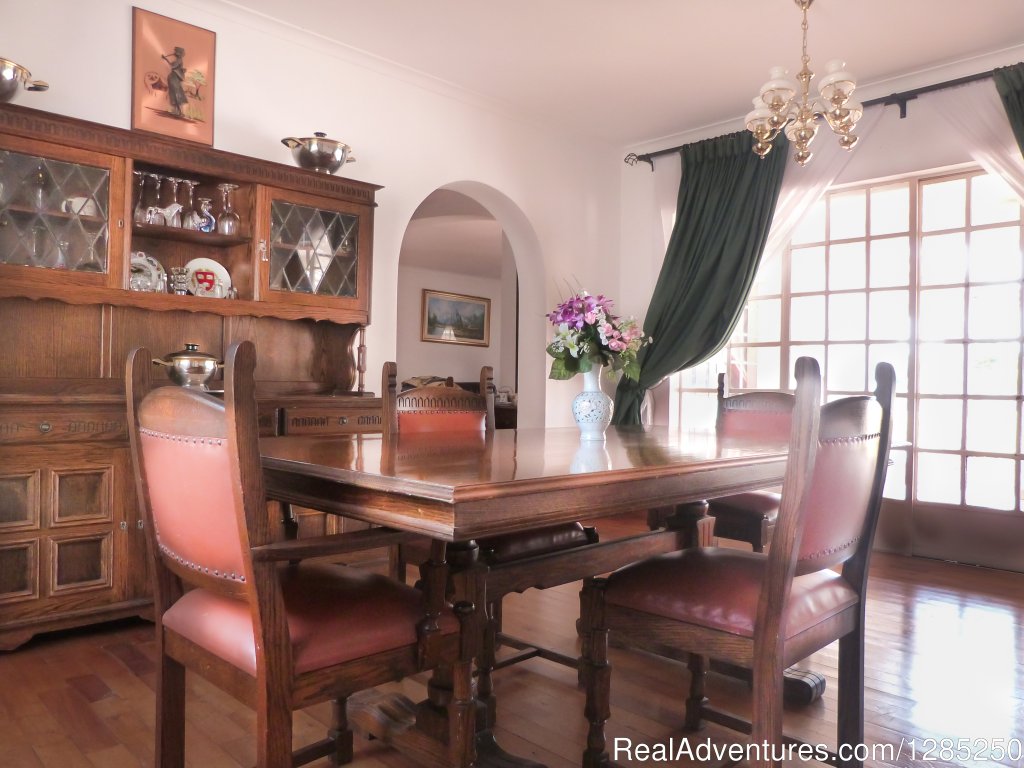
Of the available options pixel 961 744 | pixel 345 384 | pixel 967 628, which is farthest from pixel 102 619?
pixel 967 628

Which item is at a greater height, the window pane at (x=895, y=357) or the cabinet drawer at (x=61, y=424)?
the window pane at (x=895, y=357)

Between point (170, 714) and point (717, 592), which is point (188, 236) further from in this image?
point (717, 592)

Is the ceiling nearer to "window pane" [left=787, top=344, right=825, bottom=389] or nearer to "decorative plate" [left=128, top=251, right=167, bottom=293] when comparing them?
"decorative plate" [left=128, top=251, right=167, bottom=293]

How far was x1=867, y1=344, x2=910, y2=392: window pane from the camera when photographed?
4234 mm

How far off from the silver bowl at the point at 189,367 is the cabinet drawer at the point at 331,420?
1.18ft

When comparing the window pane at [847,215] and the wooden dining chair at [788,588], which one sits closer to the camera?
the wooden dining chair at [788,588]

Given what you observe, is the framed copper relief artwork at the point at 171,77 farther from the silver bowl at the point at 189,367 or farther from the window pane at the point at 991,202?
the window pane at the point at 991,202

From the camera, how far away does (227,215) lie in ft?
11.0

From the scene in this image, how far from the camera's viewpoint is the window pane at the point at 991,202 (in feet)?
12.9

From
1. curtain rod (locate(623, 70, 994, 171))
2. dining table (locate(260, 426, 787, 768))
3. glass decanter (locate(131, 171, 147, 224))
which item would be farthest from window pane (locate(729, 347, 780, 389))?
glass decanter (locate(131, 171, 147, 224))

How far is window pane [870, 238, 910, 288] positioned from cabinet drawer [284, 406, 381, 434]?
297 centimetres

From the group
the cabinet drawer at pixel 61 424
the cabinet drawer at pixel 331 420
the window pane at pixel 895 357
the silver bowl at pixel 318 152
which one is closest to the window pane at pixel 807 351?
the window pane at pixel 895 357

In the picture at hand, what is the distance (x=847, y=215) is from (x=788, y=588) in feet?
12.3

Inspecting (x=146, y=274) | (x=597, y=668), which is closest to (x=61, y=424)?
(x=146, y=274)
